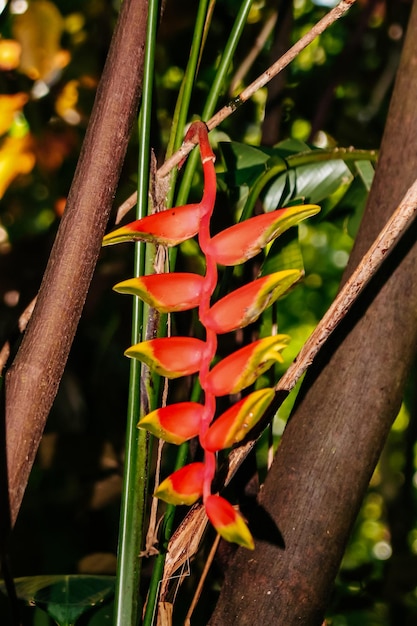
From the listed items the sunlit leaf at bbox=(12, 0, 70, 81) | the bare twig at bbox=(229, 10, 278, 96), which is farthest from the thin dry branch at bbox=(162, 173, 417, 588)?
the sunlit leaf at bbox=(12, 0, 70, 81)

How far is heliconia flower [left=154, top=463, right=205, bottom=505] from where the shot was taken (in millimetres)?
329

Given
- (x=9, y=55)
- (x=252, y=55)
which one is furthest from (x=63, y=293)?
(x=9, y=55)

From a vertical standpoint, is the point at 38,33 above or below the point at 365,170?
above

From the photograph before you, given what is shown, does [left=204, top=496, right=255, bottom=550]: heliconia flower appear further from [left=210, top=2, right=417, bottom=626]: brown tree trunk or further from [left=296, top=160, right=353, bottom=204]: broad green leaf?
[left=296, top=160, right=353, bottom=204]: broad green leaf

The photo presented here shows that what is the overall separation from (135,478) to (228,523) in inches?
4.7

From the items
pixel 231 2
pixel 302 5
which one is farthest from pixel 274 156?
pixel 302 5

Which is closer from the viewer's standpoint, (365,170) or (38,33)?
(365,170)

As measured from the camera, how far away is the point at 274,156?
0.58 meters

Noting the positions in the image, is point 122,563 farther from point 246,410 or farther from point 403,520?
point 403,520

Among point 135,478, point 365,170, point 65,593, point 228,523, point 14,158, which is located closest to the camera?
point 228,523

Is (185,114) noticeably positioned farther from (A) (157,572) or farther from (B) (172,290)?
(A) (157,572)

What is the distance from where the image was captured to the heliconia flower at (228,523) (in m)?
0.31

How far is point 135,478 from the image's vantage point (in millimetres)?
417

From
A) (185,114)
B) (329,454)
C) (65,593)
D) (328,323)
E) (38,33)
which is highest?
(38,33)
